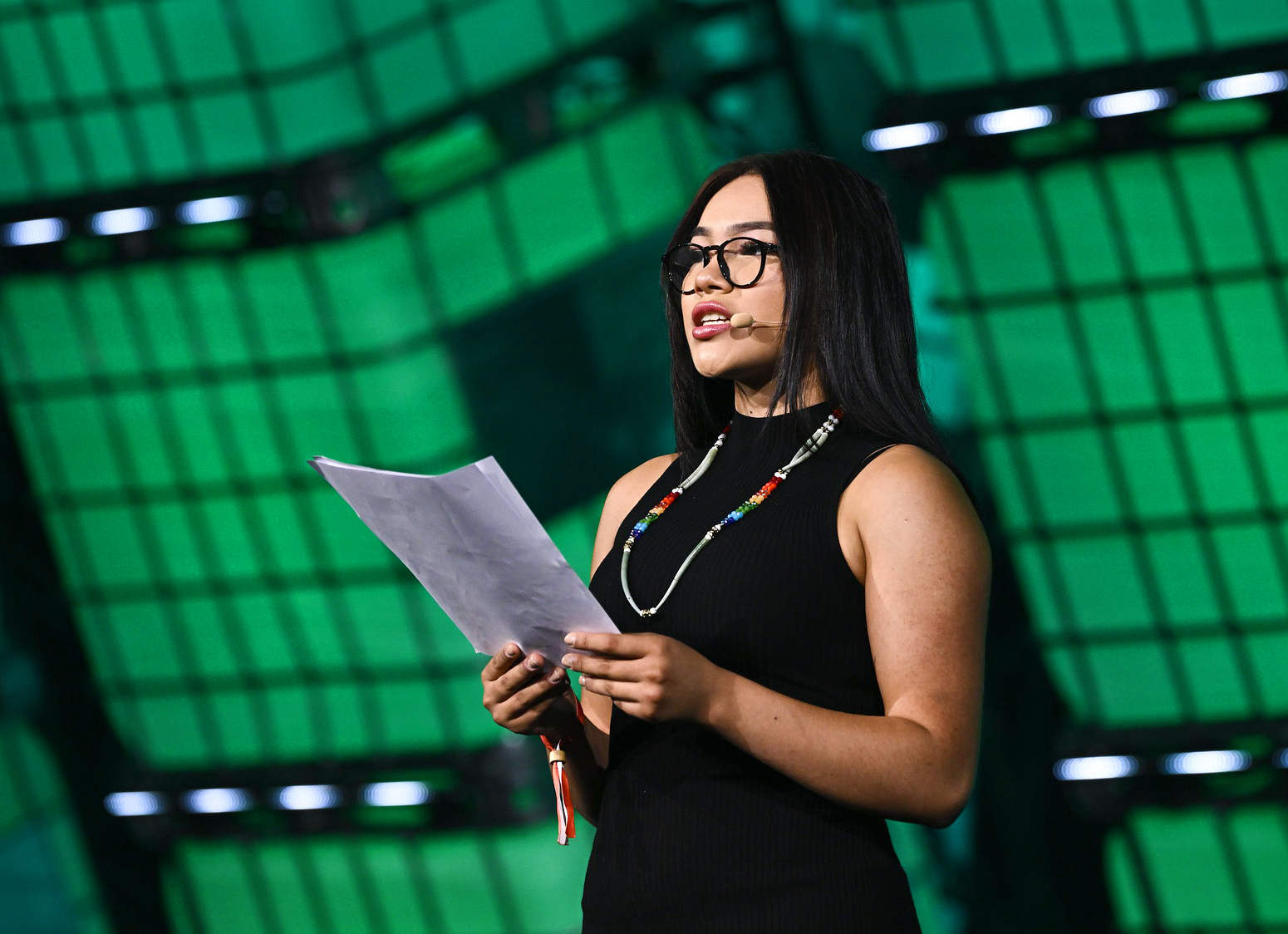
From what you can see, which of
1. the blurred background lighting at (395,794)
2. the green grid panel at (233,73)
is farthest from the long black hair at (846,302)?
the blurred background lighting at (395,794)

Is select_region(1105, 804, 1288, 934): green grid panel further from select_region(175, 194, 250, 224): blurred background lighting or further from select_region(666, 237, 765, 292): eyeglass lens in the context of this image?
select_region(666, 237, 765, 292): eyeglass lens

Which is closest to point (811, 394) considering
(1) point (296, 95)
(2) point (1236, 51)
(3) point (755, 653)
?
(3) point (755, 653)

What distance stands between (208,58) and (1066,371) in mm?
4969

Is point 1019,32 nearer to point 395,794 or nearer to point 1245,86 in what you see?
point 1245,86

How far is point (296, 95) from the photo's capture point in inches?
274

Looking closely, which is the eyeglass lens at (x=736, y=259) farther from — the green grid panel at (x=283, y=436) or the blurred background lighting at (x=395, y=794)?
the blurred background lighting at (x=395, y=794)

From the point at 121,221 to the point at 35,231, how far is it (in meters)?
0.57

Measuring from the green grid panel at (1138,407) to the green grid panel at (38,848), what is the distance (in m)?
5.94

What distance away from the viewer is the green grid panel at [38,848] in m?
7.87

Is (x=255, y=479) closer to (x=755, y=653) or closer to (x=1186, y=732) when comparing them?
(x=1186, y=732)

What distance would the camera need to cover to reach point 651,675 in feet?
4.66

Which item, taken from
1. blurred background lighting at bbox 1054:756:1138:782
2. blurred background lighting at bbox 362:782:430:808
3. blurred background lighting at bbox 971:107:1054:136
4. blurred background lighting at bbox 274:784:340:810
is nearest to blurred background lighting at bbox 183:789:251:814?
blurred background lighting at bbox 274:784:340:810

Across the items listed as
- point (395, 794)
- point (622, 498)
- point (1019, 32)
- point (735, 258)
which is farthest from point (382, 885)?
point (735, 258)

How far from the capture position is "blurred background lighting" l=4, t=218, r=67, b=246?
747 centimetres
